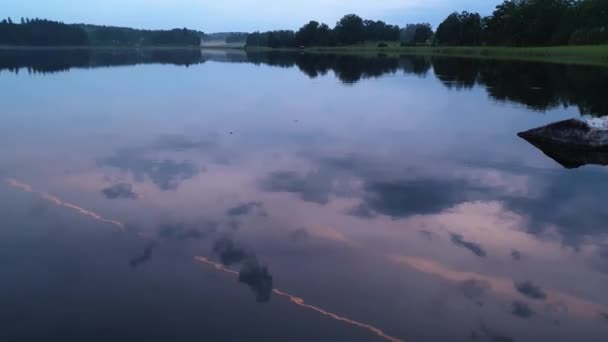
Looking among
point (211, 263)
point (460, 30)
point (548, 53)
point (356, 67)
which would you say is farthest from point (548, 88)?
point (460, 30)

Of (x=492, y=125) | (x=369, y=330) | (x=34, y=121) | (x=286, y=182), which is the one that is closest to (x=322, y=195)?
(x=286, y=182)

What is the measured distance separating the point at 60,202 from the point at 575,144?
2085 cm

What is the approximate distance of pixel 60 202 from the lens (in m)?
15.7

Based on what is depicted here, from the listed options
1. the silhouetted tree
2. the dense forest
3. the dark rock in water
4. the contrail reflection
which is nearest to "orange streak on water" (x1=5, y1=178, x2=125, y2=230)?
the contrail reflection

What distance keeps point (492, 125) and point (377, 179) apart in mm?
15134

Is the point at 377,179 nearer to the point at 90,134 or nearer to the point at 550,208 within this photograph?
the point at 550,208

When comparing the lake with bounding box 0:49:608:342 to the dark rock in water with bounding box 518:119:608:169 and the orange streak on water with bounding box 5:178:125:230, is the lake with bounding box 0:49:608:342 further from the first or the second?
the dark rock in water with bounding box 518:119:608:169

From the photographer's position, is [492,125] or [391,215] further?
[492,125]

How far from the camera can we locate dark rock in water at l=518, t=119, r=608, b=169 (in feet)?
72.1

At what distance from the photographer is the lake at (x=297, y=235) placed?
9633 mm

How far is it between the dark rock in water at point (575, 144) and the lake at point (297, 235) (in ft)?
0.92

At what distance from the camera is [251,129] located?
28.9 metres

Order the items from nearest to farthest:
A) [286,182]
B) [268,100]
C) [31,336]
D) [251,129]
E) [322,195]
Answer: [31,336], [322,195], [286,182], [251,129], [268,100]

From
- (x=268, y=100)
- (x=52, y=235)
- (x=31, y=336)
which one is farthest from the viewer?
(x=268, y=100)
